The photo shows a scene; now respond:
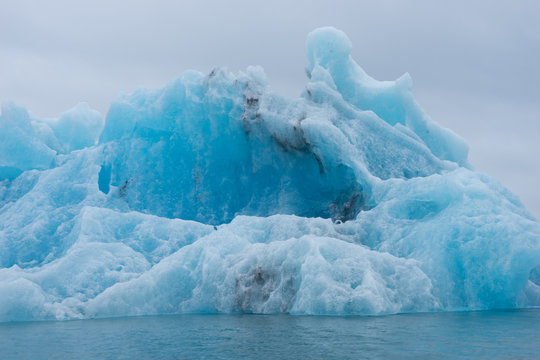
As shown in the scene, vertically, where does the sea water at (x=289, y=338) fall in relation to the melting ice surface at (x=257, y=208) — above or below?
below

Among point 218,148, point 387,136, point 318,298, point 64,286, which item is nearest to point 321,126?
point 387,136

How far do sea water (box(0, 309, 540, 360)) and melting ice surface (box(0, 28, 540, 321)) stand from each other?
54.9 inches

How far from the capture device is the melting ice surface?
34.1 feet

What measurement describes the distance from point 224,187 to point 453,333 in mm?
10654

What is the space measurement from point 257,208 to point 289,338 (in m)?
9.81

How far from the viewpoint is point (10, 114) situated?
17016 mm

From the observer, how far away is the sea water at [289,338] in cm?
539

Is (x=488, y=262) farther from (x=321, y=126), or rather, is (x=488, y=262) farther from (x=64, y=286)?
(x=64, y=286)

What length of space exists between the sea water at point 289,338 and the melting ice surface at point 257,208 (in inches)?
54.9

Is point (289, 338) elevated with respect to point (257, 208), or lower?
lower

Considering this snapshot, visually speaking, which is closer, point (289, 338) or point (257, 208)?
point (289, 338)

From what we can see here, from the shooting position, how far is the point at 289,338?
20.9 feet

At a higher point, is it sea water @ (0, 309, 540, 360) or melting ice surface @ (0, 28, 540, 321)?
melting ice surface @ (0, 28, 540, 321)

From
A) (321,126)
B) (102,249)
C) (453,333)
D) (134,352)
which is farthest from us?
(321,126)
